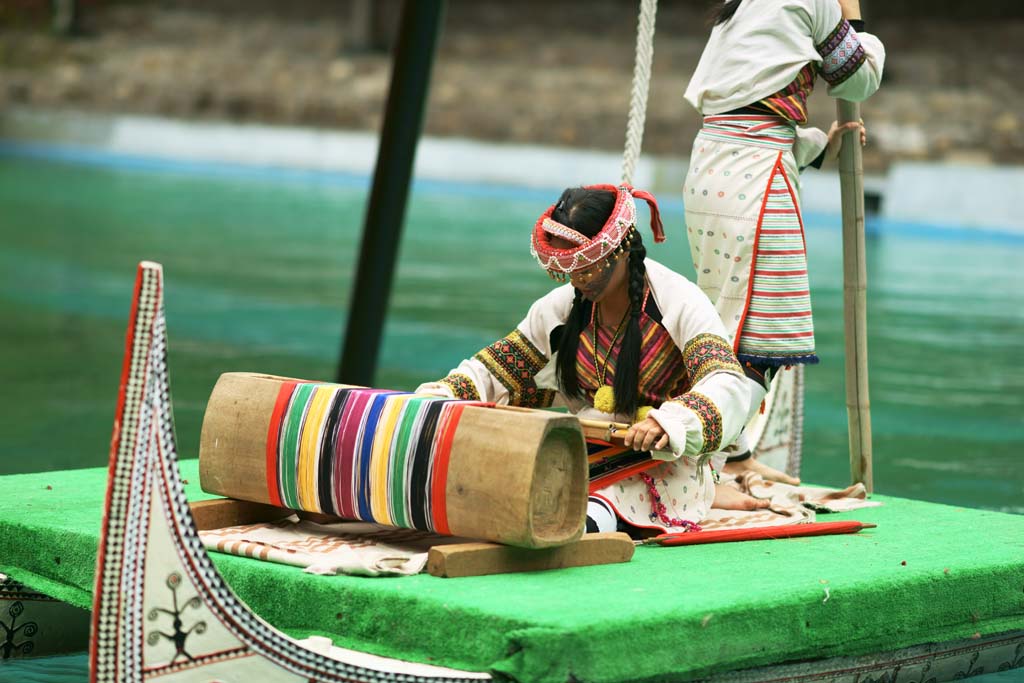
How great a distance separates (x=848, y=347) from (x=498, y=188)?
1832cm

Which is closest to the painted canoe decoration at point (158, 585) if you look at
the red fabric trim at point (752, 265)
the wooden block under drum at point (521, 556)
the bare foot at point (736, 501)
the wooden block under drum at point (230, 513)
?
the wooden block under drum at point (521, 556)

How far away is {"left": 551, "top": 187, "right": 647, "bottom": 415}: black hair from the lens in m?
3.24

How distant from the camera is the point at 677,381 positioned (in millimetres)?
3461

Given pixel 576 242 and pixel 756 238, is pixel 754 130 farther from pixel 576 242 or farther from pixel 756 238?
pixel 576 242

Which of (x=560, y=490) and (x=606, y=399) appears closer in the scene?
(x=560, y=490)

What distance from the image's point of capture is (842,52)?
12.7 ft

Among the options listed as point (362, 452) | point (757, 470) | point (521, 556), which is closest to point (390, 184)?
point (757, 470)

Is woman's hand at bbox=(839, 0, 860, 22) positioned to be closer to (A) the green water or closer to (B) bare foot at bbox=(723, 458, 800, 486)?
(B) bare foot at bbox=(723, 458, 800, 486)

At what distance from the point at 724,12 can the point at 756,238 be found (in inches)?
22.7

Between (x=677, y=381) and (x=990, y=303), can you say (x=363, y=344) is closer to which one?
(x=677, y=381)

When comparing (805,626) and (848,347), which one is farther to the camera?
(848,347)

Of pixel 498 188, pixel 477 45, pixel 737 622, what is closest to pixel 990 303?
pixel 737 622

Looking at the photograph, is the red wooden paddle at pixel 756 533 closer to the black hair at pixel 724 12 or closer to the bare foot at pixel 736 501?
the bare foot at pixel 736 501

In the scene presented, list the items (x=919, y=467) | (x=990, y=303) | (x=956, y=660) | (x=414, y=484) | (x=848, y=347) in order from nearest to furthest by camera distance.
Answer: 1. (x=414, y=484)
2. (x=956, y=660)
3. (x=848, y=347)
4. (x=919, y=467)
5. (x=990, y=303)
